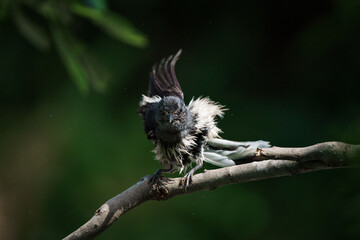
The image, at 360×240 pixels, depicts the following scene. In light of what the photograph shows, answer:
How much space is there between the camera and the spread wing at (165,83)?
2.98 meters

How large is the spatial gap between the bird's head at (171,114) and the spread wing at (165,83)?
0.78 feet

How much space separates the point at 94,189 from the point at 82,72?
2.92 m

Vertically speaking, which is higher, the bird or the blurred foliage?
the bird

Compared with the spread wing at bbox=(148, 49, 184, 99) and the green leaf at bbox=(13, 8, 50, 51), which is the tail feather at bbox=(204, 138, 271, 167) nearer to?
the spread wing at bbox=(148, 49, 184, 99)

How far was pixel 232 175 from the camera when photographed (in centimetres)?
189

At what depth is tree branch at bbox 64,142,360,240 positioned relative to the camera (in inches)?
59.9

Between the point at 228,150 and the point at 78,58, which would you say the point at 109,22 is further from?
the point at 228,150

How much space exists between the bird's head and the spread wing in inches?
9.4

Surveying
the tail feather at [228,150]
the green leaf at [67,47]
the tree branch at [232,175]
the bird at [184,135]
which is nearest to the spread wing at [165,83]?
the bird at [184,135]

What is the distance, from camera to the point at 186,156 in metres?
2.74

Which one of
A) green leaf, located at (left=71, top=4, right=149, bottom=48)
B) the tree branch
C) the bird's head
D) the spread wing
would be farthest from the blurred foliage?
the spread wing

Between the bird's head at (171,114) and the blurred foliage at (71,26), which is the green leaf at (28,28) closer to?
the blurred foliage at (71,26)

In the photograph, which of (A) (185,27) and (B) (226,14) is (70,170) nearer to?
(A) (185,27)

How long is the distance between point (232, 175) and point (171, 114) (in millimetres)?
832
